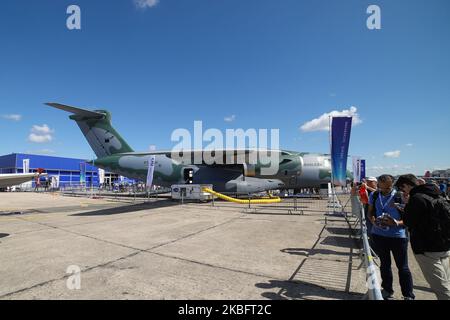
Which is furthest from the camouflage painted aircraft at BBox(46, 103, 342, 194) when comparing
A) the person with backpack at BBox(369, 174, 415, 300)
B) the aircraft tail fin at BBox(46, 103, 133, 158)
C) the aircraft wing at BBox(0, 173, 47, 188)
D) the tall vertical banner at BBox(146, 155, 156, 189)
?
the person with backpack at BBox(369, 174, 415, 300)

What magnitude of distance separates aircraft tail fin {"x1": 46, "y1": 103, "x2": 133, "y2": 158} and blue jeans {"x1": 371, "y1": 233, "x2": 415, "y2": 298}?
2047 cm

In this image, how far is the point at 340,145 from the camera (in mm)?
10594

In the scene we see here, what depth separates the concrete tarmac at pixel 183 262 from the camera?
3.98 m

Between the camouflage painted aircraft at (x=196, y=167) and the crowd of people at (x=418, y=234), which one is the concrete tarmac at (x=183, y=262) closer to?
the crowd of people at (x=418, y=234)

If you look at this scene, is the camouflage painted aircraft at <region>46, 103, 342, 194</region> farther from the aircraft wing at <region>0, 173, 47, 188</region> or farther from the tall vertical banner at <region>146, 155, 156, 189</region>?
the aircraft wing at <region>0, 173, 47, 188</region>

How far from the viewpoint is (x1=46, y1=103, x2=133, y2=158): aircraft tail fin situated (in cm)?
2038

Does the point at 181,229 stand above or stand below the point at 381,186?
below

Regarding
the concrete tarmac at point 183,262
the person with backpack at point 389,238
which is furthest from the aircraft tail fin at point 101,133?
the person with backpack at point 389,238

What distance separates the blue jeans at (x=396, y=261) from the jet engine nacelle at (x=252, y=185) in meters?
15.5

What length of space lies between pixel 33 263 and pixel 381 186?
678 centimetres

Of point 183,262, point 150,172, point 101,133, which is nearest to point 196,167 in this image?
point 150,172
